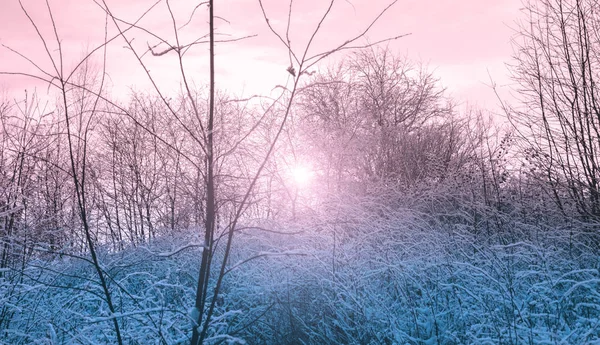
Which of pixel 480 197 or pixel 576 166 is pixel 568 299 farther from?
pixel 480 197

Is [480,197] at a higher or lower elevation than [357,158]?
lower

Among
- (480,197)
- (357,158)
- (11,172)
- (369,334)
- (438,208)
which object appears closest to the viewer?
(369,334)

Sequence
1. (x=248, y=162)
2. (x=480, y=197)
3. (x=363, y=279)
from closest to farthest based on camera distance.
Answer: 1. (x=363, y=279)
2. (x=480, y=197)
3. (x=248, y=162)

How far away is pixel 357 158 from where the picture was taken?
1312cm

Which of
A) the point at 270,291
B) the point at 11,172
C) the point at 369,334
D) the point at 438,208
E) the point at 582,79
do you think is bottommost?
the point at 369,334

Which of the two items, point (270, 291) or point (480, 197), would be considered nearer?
point (270, 291)

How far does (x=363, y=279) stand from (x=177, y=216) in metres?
6.09

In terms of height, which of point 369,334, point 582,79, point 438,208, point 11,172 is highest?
point 582,79

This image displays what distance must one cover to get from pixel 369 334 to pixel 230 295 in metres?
1.32

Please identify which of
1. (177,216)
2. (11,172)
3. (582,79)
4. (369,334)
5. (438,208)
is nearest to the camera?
(369,334)

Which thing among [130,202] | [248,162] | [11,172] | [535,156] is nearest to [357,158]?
[248,162]

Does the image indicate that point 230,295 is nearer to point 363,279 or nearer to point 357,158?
point 363,279

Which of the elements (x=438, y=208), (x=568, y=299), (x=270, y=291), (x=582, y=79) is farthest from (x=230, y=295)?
(x=438, y=208)

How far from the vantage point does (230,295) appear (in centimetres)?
429
